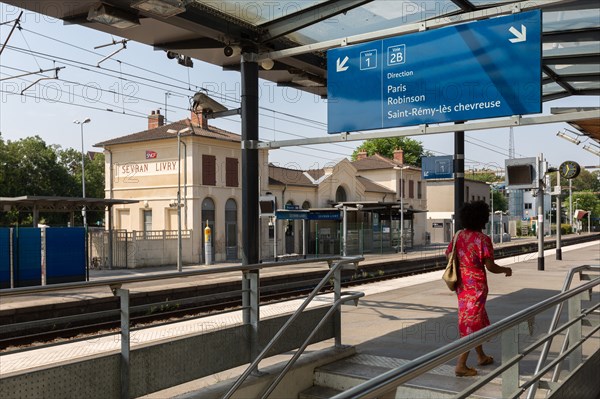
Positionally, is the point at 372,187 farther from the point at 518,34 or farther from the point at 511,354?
the point at 511,354

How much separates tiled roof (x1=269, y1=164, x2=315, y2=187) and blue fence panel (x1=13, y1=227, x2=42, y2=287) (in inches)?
889

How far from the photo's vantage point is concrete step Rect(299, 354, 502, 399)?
5.21 m

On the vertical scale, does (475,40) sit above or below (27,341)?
above

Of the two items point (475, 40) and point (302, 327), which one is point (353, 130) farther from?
point (302, 327)

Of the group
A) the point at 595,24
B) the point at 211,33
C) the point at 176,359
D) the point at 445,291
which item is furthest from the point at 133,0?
the point at 445,291

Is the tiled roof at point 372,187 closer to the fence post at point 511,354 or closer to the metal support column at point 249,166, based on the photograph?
the metal support column at point 249,166

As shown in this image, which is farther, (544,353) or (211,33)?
(211,33)

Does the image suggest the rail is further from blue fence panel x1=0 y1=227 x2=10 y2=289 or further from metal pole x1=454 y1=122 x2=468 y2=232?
blue fence panel x1=0 y1=227 x2=10 y2=289

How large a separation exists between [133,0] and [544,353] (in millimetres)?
5033

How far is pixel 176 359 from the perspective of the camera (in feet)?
17.5

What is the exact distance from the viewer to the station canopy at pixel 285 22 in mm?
6280

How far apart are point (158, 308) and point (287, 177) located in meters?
29.3

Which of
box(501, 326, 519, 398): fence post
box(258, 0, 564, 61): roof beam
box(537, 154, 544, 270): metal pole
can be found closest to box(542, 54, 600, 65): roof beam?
box(258, 0, 564, 61): roof beam

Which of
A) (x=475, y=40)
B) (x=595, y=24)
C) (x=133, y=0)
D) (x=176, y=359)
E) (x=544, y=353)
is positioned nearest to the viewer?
(x=544, y=353)
